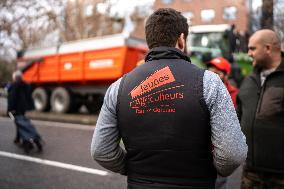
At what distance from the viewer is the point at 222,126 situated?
1845 millimetres

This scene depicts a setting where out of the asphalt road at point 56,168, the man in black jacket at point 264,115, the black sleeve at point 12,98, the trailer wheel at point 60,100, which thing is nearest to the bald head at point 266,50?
the man in black jacket at point 264,115

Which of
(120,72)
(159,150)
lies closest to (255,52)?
(159,150)

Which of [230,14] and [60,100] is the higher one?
[230,14]

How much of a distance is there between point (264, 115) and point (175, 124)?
1418mm

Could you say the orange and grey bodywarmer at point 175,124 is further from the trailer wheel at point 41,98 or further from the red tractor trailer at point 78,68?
the trailer wheel at point 41,98

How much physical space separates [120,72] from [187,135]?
11.3 m

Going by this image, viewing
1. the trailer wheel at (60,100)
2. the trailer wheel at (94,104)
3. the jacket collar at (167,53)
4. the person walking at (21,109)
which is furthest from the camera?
the trailer wheel at (94,104)

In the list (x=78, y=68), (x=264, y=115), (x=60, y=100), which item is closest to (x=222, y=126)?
(x=264, y=115)

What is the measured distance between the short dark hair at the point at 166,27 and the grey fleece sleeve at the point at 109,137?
288 mm

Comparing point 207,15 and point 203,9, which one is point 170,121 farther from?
point 203,9

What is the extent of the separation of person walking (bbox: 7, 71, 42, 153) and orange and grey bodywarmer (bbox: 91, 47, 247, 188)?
6.93 meters

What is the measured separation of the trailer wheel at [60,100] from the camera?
1559 cm

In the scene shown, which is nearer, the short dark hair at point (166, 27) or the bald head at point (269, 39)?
the short dark hair at point (166, 27)

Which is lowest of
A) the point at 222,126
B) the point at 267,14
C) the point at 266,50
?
the point at 267,14
